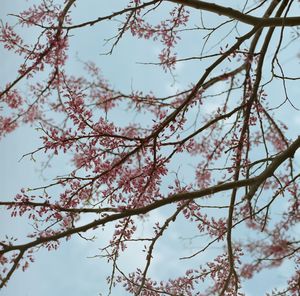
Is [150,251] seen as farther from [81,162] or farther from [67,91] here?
[67,91]

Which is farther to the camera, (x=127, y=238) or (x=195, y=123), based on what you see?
(x=195, y=123)

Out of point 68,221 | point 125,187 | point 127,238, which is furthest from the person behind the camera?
point 127,238

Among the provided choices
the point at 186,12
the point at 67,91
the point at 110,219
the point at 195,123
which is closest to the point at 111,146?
the point at 67,91

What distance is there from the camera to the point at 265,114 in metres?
5.31

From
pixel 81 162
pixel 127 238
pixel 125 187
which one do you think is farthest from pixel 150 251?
pixel 81 162

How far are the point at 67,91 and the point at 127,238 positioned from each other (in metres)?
1.40

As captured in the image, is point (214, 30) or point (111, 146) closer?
point (111, 146)

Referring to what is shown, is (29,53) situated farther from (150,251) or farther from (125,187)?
(150,251)

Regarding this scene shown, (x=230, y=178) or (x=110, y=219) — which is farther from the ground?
(x=230, y=178)

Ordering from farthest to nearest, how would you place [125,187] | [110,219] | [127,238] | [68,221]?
[127,238] → [125,187] → [68,221] → [110,219]

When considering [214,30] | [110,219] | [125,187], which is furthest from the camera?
[214,30]

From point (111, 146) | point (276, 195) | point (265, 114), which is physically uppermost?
point (265, 114)

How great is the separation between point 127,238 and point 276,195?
1.36 m

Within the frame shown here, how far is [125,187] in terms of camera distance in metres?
3.72
